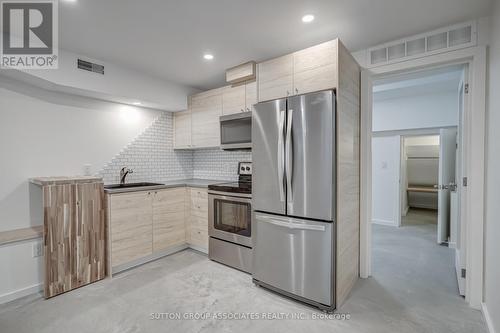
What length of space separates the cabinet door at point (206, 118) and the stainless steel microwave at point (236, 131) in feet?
0.80

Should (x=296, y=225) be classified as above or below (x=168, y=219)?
above

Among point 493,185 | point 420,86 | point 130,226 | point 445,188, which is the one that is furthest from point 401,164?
point 130,226

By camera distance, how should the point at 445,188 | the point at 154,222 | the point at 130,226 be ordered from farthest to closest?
the point at 445,188, the point at 154,222, the point at 130,226

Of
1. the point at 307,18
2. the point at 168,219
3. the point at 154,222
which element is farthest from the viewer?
the point at 168,219

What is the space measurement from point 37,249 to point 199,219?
6.02ft

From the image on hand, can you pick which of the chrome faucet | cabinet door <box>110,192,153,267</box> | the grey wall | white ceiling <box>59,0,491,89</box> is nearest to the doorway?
the grey wall

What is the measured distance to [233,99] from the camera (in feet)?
10.9

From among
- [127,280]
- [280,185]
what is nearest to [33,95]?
[127,280]

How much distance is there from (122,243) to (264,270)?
71.8 inches

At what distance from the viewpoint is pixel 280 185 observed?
2.31 metres

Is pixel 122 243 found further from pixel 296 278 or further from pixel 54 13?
pixel 54 13

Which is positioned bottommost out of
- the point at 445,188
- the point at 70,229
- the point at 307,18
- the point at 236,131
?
the point at 70,229

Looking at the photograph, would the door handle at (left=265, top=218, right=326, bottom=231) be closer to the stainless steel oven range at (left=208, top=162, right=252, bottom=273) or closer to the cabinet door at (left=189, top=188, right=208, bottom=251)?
the stainless steel oven range at (left=208, top=162, right=252, bottom=273)

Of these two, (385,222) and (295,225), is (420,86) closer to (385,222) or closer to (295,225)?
(385,222)
